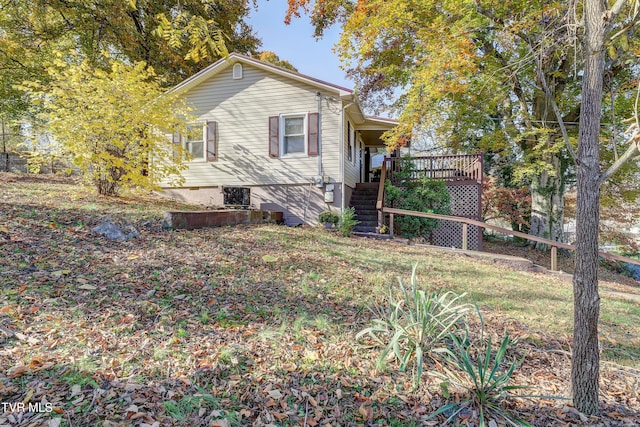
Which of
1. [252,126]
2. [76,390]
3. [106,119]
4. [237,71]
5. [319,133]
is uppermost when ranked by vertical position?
[237,71]

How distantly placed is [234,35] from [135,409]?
17.5m

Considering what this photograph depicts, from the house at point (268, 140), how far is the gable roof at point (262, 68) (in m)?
0.03

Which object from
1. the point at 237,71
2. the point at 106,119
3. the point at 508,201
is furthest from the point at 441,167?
the point at 106,119

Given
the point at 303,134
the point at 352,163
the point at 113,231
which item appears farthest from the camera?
the point at 352,163

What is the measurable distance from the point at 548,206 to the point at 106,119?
14061 millimetres

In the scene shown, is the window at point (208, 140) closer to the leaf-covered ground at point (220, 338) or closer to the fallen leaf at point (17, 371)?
the leaf-covered ground at point (220, 338)

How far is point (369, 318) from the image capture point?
3387 mm

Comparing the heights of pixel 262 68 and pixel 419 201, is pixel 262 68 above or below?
above

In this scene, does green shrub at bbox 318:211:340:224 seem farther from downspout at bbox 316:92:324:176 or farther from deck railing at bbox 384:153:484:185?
deck railing at bbox 384:153:484:185

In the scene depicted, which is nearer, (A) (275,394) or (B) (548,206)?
(A) (275,394)

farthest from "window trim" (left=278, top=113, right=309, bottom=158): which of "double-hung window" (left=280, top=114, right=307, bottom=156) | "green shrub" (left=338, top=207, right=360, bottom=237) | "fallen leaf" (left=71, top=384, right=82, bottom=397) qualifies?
"fallen leaf" (left=71, top=384, right=82, bottom=397)

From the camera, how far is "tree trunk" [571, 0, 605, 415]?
7.34 ft

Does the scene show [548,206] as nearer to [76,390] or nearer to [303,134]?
[303,134]

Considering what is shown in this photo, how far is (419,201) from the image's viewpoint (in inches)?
395
